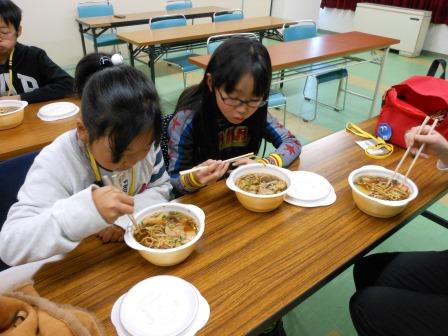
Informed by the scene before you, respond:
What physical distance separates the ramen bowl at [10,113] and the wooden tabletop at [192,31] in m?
1.80

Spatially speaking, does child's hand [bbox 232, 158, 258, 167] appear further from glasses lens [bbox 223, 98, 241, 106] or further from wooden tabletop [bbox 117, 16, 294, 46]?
wooden tabletop [bbox 117, 16, 294, 46]

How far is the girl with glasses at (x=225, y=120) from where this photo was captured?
1.16 metres

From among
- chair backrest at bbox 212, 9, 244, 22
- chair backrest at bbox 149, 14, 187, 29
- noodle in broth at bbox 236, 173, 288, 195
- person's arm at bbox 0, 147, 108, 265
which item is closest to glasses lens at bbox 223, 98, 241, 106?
noodle in broth at bbox 236, 173, 288, 195

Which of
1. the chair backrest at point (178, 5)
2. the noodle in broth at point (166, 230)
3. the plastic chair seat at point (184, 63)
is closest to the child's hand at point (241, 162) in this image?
the noodle in broth at point (166, 230)

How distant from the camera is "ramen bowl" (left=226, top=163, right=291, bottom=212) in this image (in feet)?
3.19

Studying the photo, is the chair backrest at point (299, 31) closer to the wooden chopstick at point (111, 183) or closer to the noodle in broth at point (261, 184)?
the noodle in broth at point (261, 184)

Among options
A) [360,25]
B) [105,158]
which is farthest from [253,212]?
[360,25]

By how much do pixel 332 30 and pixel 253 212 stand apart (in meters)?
7.42

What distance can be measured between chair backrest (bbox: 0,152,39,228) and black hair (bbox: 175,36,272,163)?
60 centimetres

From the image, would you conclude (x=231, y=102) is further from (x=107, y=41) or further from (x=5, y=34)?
(x=107, y=41)

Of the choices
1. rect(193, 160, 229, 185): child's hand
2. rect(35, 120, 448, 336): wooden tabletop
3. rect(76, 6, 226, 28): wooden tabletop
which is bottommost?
rect(35, 120, 448, 336): wooden tabletop

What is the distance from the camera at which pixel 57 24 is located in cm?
479

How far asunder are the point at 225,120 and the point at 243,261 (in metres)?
0.72

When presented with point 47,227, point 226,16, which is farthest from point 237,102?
point 226,16
